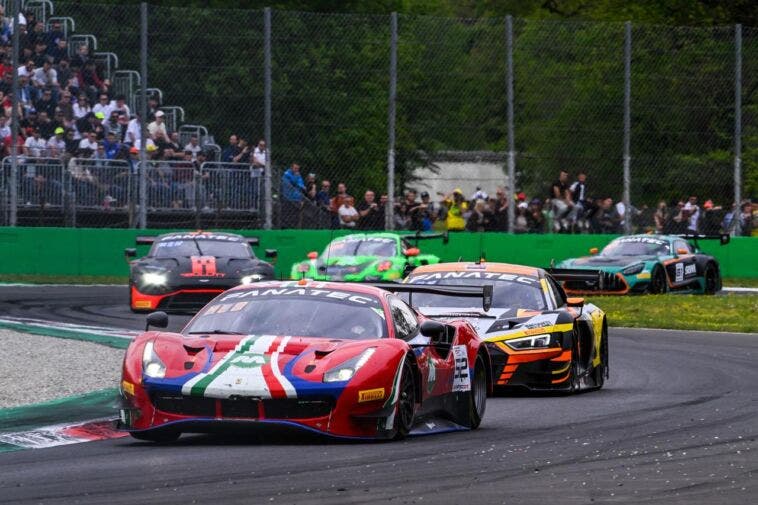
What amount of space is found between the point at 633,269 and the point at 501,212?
4.36 meters

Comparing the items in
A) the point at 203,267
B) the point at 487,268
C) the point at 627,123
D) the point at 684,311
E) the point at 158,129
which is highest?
the point at 627,123

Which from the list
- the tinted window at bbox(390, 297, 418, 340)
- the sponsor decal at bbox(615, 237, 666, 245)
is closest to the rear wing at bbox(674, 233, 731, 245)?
the sponsor decal at bbox(615, 237, 666, 245)

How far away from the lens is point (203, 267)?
75.9 feet

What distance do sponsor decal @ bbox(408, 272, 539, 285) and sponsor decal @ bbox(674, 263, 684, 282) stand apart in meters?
14.4

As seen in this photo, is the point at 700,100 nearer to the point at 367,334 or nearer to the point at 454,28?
the point at 454,28

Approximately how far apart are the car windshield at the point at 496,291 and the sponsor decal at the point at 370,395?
5194mm

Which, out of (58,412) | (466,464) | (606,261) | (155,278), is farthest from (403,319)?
(606,261)

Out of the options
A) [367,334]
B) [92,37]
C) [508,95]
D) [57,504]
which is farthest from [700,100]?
[57,504]

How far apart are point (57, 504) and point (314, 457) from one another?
2.03 meters

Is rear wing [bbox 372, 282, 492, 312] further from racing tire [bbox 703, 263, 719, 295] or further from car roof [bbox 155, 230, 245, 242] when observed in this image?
racing tire [bbox 703, 263, 719, 295]

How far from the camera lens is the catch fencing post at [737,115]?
105ft

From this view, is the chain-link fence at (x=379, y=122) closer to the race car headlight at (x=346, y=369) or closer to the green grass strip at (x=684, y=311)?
the green grass strip at (x=684, y=311)

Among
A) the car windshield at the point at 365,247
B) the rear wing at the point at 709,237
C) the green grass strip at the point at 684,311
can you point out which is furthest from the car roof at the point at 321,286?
the rear wing at the point at 709,237

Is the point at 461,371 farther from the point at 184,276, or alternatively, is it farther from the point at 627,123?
the point at 627,123
